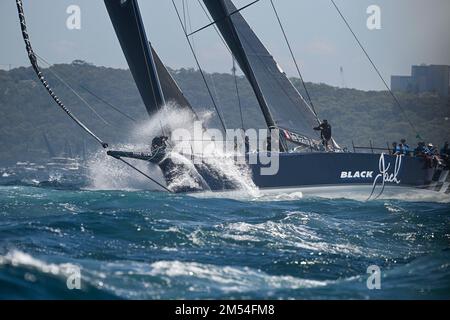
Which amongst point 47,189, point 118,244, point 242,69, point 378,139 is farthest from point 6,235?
point 378,139

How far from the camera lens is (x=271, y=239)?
10.7 metres

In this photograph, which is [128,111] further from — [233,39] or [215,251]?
[215,251]

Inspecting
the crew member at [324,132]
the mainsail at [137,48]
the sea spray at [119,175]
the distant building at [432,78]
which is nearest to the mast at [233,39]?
the crew member at [324,132]

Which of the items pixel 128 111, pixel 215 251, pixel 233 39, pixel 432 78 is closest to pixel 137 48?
pixel 233 39

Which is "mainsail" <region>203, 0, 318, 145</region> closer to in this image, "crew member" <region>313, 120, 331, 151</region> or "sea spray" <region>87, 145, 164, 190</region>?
"crew member" <region>313, 120, 331, 151</region>

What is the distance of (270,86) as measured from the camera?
68.4ft

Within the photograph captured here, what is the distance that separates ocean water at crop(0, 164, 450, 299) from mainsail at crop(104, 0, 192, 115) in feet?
12.2

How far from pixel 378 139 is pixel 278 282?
98138 mm

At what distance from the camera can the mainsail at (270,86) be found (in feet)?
66.3

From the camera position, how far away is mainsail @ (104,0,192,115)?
18.2 m

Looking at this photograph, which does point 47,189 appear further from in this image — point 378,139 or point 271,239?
point 378,139

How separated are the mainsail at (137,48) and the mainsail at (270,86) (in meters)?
2.58

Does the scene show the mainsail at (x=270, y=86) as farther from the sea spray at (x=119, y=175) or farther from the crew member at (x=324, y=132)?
the sea spray at (x=119, y=175)

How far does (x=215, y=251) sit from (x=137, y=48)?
389 inches
